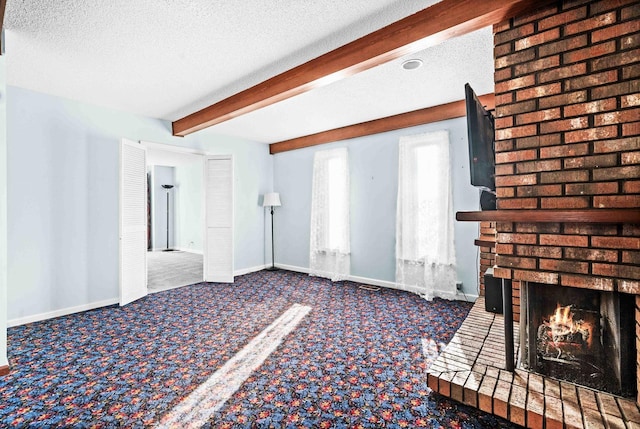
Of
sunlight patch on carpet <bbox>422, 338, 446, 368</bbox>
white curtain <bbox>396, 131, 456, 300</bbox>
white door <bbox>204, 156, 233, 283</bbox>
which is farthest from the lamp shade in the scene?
sunlight patch on carpet <bbox>422, 338, 446, 368</bbox>

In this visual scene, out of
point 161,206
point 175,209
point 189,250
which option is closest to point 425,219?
point 189,250

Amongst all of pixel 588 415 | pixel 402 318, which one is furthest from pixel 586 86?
pixel 402 318

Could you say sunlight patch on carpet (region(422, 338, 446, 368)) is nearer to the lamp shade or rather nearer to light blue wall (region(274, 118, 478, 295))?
light blue wall (region(274, 118, 478, 295))

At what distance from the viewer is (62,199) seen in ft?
11.8

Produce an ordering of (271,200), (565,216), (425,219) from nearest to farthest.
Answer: (565,216)
(425,219)
(271,200)

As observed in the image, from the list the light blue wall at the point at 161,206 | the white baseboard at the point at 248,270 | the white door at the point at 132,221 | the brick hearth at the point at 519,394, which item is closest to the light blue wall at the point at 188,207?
the light blue wall at the point at 161,206

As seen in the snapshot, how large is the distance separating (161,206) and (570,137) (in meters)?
9.70

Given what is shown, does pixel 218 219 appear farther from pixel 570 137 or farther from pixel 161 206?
pixel 161 206

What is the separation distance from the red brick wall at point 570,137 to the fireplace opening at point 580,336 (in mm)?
214

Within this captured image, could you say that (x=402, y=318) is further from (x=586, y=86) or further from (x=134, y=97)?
(x=134, y=97)

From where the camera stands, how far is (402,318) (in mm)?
3354

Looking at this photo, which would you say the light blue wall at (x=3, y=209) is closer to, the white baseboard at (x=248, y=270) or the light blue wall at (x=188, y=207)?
the white baseboard at (x=248, y=270)

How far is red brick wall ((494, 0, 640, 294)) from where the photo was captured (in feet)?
4.99

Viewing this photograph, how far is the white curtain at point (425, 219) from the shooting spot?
4023 mm
